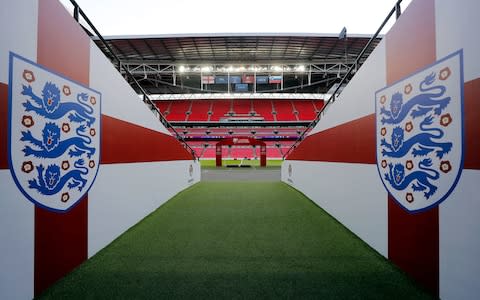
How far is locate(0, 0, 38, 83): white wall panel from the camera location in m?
1.25

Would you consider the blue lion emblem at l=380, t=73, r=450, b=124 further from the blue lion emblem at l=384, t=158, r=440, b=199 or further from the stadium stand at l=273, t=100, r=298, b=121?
the stadium stand at l=273, t=100, r=298, b=121

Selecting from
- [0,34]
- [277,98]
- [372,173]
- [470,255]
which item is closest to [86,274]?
[0,34]

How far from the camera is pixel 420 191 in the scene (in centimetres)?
156

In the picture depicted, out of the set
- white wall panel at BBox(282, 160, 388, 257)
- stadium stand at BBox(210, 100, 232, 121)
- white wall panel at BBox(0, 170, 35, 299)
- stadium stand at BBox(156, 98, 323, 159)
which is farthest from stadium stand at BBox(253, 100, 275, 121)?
white wall panel at BBox(0, 170, 35, 299)

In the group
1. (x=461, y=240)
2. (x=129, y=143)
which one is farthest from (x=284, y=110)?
(x=461, y=240)

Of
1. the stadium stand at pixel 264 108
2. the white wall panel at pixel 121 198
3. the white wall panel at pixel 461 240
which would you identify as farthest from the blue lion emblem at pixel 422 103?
the stadium stand at pixel 264 108

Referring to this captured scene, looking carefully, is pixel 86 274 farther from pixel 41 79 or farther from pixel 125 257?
pixel 41 79

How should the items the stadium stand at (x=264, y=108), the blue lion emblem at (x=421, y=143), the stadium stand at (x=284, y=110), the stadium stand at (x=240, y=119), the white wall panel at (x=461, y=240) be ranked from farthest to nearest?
the stadium stand at (x=264, y=108) → the stadium stand at (x=284, y=110) → the stadium stand at (x=240, y=119) → the blue lion emblem at (x=421, y=143) → the white wall panel at (x=461, y=240)

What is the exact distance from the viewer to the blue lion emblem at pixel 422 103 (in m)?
1.42

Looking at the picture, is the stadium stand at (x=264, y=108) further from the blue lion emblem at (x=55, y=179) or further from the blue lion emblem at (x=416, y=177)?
the blue lion emblem at (x=55, y=179)

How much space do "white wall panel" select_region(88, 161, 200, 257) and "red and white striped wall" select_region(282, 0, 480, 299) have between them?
2.84 meters

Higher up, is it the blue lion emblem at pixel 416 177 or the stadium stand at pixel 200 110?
the stadium stand at pixel 200 110

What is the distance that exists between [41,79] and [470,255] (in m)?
3.03

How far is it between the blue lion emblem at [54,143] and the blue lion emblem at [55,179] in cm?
10
